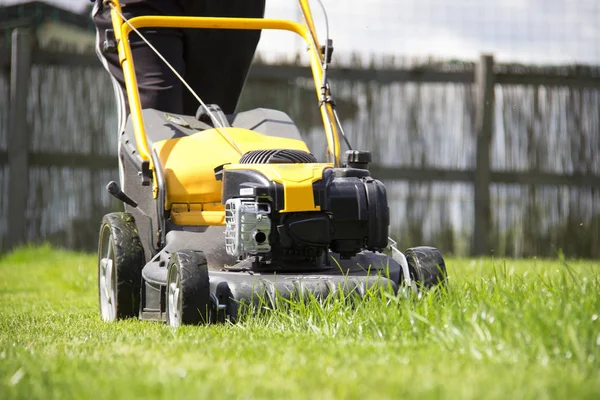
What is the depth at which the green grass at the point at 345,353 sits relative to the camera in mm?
1668

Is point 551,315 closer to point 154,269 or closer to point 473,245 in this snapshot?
point 154,269

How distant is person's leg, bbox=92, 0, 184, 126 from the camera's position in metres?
3.82

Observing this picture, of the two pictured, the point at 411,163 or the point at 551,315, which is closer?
the point at 551,315

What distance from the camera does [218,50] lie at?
401 centimetres

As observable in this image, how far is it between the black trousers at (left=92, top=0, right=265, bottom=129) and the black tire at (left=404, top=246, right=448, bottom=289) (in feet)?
4.11

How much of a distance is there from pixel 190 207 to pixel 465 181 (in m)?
3.99

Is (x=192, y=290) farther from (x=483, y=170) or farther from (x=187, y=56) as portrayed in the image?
(x=483, y=170)

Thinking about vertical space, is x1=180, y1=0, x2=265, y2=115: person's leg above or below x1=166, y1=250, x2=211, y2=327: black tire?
above

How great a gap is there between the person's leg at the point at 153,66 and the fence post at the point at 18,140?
325 cm

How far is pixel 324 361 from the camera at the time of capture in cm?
198

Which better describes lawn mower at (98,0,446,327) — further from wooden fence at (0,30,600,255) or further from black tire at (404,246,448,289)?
wooden fence at (0,30,600,255)

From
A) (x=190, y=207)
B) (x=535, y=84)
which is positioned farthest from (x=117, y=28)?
(x=535, y=84)

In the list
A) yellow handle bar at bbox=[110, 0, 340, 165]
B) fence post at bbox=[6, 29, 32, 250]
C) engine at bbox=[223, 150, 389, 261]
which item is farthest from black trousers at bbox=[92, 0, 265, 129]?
fence post at bbox=[6, 29, 32, 250]

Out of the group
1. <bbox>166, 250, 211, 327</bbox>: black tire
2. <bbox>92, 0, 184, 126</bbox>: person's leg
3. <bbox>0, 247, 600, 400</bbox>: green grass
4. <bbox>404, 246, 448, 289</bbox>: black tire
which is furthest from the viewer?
<bbox>92, 0, 184, 126</bbox>: person's leg
